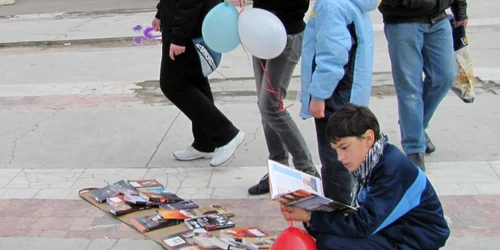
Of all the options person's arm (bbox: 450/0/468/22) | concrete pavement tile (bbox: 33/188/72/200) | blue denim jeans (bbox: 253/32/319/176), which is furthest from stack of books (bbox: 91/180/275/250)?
person's arm (bbox: 450/0/468/22)

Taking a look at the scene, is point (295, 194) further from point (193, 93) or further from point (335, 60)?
point (193, 93)

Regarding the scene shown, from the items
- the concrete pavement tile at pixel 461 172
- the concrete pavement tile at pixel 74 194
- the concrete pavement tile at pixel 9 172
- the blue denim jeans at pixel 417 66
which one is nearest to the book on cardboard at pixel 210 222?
the concrete pavement tile at pixel 74 194

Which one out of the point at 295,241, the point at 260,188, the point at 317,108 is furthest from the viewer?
the point at 260,188

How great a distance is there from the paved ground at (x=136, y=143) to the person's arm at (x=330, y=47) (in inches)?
37.1

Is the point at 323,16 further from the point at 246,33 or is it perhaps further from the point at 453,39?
the point at 453,39

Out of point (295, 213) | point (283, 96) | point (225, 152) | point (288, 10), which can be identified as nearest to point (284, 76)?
point (283, 96)

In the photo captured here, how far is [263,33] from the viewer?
3486 mm

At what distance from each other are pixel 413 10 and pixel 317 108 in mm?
1199

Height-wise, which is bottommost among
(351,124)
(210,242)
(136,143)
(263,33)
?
(136,143)

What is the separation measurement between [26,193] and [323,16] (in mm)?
2407

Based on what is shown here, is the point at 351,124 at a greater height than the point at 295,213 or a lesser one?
greater

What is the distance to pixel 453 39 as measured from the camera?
4.57 metres

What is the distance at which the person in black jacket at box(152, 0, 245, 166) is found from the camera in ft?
13.7

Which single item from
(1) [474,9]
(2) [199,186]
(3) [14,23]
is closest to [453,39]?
(2) [199,186]
